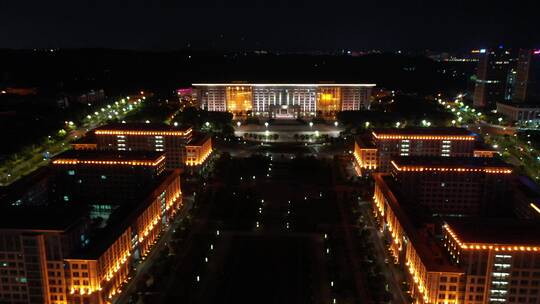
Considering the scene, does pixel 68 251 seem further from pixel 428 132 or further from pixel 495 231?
pixel 428 132

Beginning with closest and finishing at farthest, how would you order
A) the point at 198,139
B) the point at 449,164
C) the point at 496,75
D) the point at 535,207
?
the point at 535,207 < the point at 449,164 < the point at 198,139 < the point at 496,75

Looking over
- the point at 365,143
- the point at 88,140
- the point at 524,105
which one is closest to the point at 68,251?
the point at 88,140

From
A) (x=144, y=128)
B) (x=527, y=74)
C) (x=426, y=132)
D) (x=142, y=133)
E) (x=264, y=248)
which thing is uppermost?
(x=527, y=74)

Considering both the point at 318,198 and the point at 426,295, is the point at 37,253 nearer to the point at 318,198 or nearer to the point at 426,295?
the point at 426,295

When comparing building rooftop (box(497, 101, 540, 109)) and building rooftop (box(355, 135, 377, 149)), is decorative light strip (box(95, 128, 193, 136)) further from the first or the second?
building rooftop (box(497, 101, 540, 109))

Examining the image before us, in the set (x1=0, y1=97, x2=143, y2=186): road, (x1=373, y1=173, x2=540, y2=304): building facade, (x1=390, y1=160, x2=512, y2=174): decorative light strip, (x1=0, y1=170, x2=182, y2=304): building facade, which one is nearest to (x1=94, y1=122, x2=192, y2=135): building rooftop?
(x1=0, y1=97, x2=143, y2=186): road

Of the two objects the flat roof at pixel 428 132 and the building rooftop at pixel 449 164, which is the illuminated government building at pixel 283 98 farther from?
the building rooftop at pixel 449 164

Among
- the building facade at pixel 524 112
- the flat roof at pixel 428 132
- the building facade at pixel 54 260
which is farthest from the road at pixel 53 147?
the building facade at pixel 524 112
